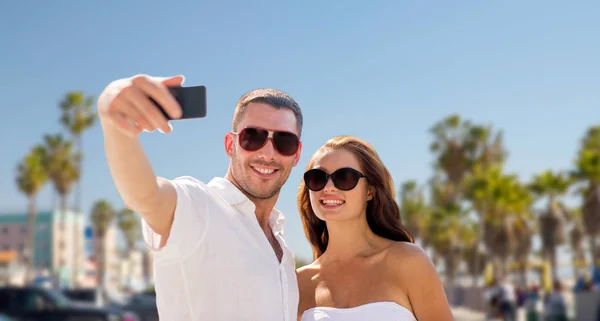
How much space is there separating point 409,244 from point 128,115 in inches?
95.4

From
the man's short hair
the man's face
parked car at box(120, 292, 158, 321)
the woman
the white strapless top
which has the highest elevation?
the man's short hair

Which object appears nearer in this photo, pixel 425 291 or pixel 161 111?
pixel 161 111

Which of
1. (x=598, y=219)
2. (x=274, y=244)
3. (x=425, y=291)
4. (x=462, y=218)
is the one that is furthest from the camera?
(x=462, y=218)

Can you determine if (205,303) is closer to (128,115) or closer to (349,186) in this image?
(128,115)

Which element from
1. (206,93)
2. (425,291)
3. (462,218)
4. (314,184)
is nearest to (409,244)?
(425,291)

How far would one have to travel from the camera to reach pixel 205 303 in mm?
2711

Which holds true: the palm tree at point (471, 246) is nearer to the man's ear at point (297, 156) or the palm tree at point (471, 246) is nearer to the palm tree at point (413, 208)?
the palm tree at point (413, 208)

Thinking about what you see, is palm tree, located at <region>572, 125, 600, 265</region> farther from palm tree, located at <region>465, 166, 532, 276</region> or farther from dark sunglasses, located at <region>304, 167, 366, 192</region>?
dark sunglasses, located at <region>304, 167, 366, 192</region>

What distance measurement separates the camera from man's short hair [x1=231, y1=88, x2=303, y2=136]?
3215 mm

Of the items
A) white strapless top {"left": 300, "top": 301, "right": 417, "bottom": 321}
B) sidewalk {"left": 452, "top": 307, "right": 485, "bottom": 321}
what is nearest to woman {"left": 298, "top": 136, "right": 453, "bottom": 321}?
white strapless top {"left": 300, "top": 301, "right": 417, "bottom": 321}

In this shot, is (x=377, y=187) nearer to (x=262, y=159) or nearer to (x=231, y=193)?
(x=262, y=159)

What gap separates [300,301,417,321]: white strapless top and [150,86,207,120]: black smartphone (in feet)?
6.98

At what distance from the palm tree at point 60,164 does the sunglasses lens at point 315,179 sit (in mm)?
61582

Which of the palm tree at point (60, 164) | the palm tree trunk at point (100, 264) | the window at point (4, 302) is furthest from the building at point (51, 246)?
the window at point (4, 302)
